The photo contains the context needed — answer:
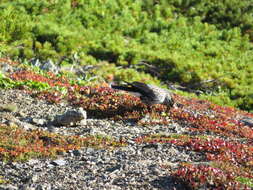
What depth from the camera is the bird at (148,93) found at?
1574 centimetres

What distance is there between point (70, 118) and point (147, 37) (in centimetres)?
2315

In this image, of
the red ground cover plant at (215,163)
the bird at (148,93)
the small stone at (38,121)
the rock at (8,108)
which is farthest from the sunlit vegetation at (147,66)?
the rock at (8,108)

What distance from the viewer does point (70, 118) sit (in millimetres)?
14141

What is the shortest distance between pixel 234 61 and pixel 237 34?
290 inches

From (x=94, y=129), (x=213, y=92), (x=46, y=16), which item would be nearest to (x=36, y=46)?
(x=46, y=16)

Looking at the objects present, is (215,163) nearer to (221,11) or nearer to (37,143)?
(37,143)

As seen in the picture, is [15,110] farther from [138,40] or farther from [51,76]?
[138,40]

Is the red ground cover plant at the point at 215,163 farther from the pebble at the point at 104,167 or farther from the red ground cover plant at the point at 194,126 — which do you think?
the pebble at the point at 104,167

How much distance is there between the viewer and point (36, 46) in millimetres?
29391

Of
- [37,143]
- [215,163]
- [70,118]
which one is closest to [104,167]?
[37,143]

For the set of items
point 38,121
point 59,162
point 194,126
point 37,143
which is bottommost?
point 194,126

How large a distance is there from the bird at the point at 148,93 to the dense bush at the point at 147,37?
1037cm

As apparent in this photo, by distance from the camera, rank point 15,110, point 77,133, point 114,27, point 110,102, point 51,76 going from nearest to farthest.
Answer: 1. point 77,133
2. point 15,110
3. point 110,102
4. point 51,76
5. point 114,27

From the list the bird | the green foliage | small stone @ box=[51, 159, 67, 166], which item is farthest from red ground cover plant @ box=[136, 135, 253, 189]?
the green foliage
